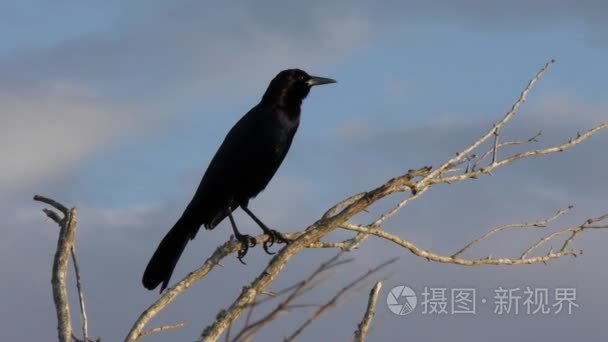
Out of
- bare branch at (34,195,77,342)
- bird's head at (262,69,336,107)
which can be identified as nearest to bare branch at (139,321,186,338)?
bare branch at (34,195,77,342)

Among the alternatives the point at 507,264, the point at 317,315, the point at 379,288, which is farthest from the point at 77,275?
the point at 507,264

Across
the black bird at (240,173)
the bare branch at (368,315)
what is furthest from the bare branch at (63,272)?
the black bird at (240,173)

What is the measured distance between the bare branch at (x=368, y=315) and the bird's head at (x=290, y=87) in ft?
13.4

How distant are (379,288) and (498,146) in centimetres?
211

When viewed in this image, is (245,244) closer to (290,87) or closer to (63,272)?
(290,87)

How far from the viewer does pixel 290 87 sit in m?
7.83

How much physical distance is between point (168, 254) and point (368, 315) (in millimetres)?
3408

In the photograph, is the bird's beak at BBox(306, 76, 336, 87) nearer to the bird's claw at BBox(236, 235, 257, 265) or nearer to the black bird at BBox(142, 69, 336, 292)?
the black bird at BBox(142, 69, 336, 292)

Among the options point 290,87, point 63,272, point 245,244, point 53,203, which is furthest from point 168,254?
point 63,272

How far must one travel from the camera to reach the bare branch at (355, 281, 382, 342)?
140 inches

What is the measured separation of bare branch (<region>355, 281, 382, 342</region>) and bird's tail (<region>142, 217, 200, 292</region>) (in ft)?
10.2

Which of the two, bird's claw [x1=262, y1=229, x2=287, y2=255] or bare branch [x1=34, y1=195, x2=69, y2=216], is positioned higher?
bird's claw [x1=262, y1=229, x2=287, y2=255]

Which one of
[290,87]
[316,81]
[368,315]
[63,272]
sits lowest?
[368,315]

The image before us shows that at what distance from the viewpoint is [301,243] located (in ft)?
15.3
